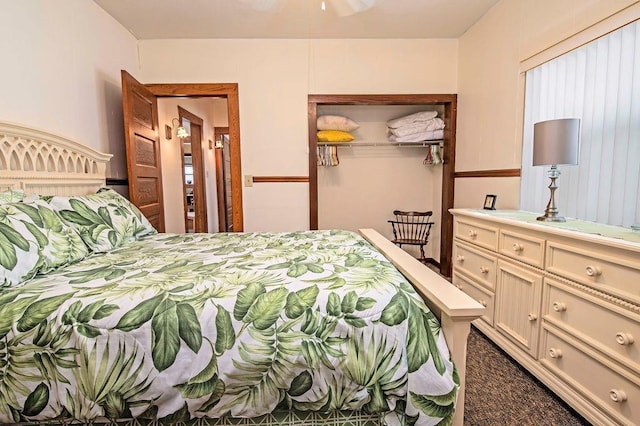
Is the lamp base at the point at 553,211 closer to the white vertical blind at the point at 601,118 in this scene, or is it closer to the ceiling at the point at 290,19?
the white vertical blind at the point at 601,118

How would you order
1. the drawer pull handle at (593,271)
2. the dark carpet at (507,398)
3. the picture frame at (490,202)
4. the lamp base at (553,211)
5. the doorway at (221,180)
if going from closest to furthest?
the drawer pull handle at (593,271) → the dark carpet at (507,398) → the lamp base at (553,211) → the picture frame at (490,202) → the doorway at (221,180)

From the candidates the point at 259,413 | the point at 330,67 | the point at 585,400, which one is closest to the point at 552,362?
the point at 585,400

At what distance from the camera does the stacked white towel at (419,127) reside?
11.3 feet

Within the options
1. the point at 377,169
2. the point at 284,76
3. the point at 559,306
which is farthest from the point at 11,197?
the point at 377,169

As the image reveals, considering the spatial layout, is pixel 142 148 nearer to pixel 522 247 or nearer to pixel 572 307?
pixel 522 247

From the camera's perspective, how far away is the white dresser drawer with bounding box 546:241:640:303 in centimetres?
Answer: 118

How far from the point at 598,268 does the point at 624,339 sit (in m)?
0.27

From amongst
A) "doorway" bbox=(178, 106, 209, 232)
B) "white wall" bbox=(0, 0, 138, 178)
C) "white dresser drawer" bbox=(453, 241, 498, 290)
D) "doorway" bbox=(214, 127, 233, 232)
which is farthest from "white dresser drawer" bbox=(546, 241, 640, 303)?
"doorway" bbox=(214, 127, 233, 232)

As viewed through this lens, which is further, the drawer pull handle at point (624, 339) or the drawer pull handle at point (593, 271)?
the drawer pull handle at point (593, 271)

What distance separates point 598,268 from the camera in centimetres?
130

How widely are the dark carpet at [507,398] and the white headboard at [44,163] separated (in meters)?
2.53

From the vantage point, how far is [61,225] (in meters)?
1.44

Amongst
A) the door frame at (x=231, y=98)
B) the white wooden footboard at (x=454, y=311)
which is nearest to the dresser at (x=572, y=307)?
the white wooden footboard at (x=454, y=311)

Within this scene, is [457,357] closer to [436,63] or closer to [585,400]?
[585,400]
